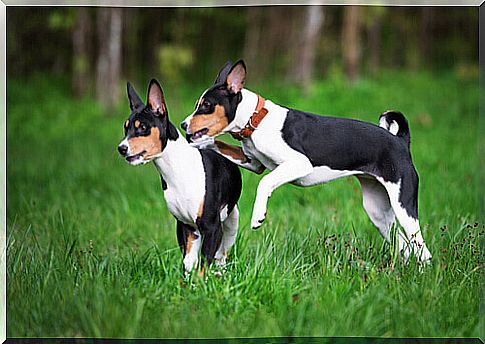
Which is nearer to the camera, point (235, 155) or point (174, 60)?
point (235, 155)

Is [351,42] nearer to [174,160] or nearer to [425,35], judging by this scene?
[425,35]

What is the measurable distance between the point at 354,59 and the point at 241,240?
3.34 metres

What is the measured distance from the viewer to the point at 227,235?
3102mm

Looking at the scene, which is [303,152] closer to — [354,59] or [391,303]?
[391,303]

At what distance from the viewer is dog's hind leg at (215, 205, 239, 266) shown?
306 cm

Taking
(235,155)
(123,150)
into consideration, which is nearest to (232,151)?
(235,155)

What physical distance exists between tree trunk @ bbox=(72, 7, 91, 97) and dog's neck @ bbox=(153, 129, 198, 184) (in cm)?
293

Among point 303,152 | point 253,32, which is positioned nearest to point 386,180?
point 303,152

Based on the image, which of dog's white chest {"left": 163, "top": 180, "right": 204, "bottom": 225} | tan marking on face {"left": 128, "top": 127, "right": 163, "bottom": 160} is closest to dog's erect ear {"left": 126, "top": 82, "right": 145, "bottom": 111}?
tan marking on face {"left": 128, "top": 127, "right": 163, "bottom": 160}

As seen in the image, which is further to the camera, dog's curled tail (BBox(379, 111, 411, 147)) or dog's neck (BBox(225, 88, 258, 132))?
dog's curled tail (BBox(379, 111, 411, 147))

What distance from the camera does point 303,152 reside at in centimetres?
278

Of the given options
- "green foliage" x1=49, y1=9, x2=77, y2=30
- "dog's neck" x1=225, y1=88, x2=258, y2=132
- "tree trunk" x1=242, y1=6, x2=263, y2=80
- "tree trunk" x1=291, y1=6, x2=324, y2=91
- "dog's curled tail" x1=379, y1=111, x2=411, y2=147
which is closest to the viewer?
"dog's neck" x1=225, y1=88, x2=258, y2=132

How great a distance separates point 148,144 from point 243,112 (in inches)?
13.4

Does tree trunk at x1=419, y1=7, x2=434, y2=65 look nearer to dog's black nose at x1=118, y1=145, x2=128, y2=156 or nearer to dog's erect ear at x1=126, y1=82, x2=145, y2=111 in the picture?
dog's erect ear at x1=126, y1=82, x2=145, y2=111
